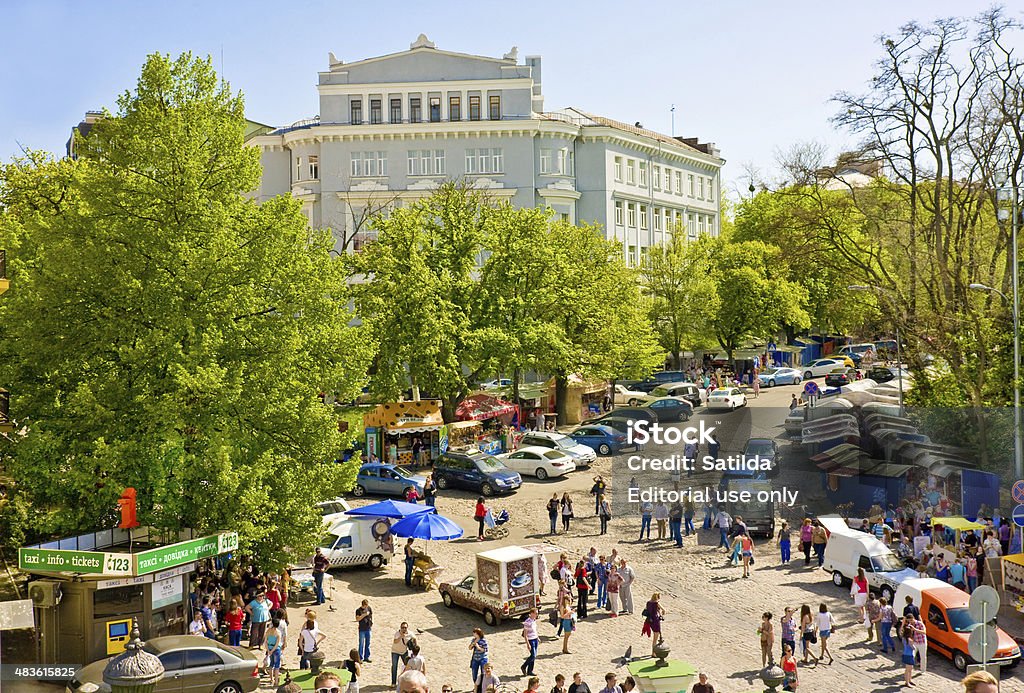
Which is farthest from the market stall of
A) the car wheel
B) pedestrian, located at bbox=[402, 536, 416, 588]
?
the car wheel

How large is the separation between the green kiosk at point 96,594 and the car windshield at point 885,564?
689 inches

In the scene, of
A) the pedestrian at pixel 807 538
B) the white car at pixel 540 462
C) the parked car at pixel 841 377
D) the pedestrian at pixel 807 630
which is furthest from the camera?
the parked car at pixel 841 377

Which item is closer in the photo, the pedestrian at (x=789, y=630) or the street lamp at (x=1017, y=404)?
the pedestrian at (x=789, y=630)

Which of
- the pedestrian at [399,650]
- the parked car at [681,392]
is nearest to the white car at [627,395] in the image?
the parked car at [681,392]

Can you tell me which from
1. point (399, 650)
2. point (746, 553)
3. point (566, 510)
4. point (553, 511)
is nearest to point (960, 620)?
point (746, 553)

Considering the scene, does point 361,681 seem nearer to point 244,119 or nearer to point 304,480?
point 304,480

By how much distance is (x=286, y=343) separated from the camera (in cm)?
2475

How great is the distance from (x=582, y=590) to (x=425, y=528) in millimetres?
4880

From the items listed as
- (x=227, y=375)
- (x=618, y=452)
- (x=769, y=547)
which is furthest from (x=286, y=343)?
(x=618, y=452)

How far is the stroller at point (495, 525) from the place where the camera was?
3412 centimetres

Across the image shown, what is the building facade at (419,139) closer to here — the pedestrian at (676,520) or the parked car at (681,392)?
the parked car at (681,392)

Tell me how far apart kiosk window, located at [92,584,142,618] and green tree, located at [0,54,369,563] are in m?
2.00

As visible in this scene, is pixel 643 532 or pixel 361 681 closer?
pixel 361 681

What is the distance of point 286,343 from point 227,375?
162 cm
